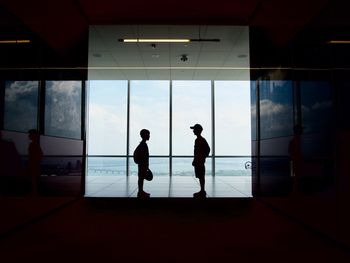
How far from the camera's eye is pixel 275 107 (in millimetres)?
7414

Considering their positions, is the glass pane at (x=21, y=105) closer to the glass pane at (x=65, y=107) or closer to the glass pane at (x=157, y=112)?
the glass pane at (x=65, y=107)

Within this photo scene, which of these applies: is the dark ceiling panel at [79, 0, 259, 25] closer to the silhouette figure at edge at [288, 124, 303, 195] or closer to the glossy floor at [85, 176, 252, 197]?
the silhouette figure at edge at [288, 124, 303, 195]

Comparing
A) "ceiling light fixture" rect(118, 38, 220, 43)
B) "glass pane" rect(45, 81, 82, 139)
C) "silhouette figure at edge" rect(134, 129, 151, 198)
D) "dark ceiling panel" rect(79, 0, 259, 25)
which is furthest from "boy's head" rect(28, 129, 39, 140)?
"ceiling light fixture" rect(118, 38, 220, 43)

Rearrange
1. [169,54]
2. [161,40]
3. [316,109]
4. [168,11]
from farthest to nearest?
[169,54] < [161,40] < [168,11] < [316,109]

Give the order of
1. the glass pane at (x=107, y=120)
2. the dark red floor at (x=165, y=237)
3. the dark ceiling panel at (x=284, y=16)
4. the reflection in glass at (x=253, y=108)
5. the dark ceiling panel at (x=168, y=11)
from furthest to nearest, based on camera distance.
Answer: the glass pane at (x=107, y=120) → the reflection in glass at (x=253, y=108) → the dark ceiling panel at (x=168, y=11) → the dark ceiling panel at (x=284, y=16) → the dark red floor at (x=165, y=237)

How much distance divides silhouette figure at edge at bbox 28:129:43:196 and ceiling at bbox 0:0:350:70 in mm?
2021

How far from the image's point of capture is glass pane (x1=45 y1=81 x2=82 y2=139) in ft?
26.0

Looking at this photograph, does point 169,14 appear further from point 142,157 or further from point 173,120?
point 173,120

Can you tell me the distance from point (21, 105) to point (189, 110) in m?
7.49

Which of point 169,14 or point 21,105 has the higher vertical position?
point 169,14

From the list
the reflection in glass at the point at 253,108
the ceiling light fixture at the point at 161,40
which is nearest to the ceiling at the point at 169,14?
the ceiling light fixture at the point at 161,40

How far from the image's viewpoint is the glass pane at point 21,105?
4490 millimetres

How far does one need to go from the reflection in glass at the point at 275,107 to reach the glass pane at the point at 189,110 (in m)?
4.18

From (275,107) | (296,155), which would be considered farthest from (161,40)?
(296,155)
